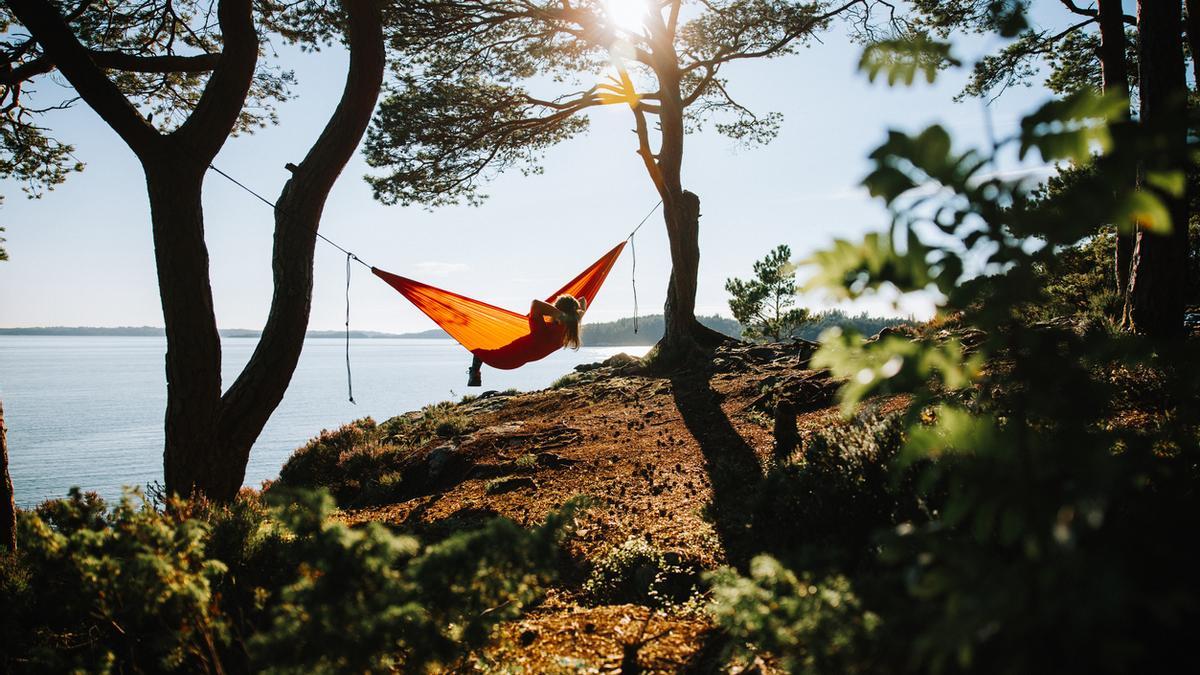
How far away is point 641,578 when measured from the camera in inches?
95.3

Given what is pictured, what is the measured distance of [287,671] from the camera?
3.13 ft

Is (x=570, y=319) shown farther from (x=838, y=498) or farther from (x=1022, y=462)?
(x=1022, y=462)

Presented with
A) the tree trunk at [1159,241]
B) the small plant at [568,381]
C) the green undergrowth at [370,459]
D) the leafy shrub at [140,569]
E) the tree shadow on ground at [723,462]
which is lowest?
the green undergrowth at [370,459]

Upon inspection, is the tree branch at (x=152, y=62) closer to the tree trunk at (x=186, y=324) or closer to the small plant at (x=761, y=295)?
the tree trunk at (x=186, y=324)

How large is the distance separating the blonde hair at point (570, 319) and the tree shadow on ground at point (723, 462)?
138 centimetres

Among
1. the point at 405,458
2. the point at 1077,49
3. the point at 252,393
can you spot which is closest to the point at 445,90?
the point at 405,458

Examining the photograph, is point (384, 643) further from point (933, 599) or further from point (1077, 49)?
point (1077, 49)

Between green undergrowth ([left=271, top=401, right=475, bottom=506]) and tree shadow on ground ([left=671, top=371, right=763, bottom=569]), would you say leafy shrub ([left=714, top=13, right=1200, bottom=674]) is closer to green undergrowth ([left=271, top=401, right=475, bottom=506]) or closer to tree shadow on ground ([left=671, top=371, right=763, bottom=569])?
tree shadow on ground ([left=671, top=371, right=763, bottom=569])

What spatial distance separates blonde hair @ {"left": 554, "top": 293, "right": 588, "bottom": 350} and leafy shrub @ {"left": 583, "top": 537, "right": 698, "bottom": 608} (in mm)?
3075

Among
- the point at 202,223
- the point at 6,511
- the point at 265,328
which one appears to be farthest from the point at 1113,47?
the point at 6,511

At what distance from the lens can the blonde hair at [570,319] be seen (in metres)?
5.61

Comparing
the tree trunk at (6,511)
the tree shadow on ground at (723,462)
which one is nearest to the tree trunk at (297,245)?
the tree trunk at (6,511)

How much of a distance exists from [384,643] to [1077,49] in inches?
396

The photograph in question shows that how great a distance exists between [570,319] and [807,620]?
16.0ft
